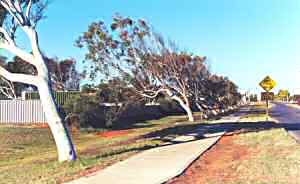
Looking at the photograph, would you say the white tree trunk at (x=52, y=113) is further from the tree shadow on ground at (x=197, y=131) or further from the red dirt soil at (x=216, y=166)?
the tree shadow on ground at (x=197, y=131)

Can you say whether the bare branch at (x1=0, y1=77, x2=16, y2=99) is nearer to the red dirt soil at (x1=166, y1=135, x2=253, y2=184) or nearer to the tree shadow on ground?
the tree shadow on ground

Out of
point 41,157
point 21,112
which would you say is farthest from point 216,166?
point 21,112

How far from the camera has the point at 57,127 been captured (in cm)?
1501

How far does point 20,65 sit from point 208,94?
23082 millimetres

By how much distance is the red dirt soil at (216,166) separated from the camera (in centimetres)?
1151

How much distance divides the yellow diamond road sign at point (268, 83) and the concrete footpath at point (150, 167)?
2077 centimetres

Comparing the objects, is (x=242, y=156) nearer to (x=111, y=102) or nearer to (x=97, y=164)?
(x=97, y=164)

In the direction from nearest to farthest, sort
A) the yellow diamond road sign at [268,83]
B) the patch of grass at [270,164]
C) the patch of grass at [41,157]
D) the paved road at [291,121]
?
the patch of grass at [270,164] → the patch of grass at [41,157] → the paved road at [291,121] → the yellow diamond road sign at [268,83]

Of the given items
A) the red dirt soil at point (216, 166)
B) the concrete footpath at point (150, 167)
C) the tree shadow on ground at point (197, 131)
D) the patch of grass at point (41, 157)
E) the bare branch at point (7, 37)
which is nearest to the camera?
the concrete footpath at point (150, 167)

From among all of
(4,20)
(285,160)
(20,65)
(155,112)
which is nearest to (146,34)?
(155,112)

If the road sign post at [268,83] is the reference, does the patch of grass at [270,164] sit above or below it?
below

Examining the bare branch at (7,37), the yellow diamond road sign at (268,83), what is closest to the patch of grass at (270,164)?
the bare branch at (7,37)

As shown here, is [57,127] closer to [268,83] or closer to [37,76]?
[37,76]

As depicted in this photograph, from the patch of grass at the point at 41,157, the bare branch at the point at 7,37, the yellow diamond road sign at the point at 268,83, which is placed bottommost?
the patch of grass at the point at 41,157
